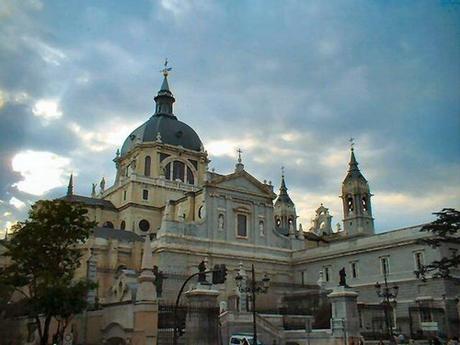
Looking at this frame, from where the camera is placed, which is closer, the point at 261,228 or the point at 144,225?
the point at 261,228

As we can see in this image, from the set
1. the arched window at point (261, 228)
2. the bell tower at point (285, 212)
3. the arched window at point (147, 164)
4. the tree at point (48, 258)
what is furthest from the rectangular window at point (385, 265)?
the bell tower at point (285, 212)

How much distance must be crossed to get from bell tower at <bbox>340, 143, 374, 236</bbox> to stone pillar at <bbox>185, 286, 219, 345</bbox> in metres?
52.3

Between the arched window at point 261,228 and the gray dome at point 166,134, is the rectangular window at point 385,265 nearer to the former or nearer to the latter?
the arched window at point 261,228

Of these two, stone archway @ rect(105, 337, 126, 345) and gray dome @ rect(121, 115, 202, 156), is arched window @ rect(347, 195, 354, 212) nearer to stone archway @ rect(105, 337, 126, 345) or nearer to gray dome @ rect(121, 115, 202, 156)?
gray dome @ rect(121, 115, 202, 156)

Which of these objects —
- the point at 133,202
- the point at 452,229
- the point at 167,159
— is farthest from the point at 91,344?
the point at 167,159

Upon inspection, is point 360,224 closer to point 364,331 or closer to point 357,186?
point 357,186

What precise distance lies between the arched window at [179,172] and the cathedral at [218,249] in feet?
0.46

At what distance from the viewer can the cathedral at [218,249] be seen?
3398 cm

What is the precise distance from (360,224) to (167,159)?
28.3 metres

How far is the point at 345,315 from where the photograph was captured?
29.6 meters

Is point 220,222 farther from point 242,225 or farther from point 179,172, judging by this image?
point 179,172

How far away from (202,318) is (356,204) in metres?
55.2

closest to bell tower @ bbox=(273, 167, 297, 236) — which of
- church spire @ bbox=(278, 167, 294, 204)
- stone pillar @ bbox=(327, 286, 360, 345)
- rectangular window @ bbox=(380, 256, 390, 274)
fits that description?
church spire @ bbox=(278, 167, 294, 204)

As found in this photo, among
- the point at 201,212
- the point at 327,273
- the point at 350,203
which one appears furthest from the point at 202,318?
the point at 350,203
